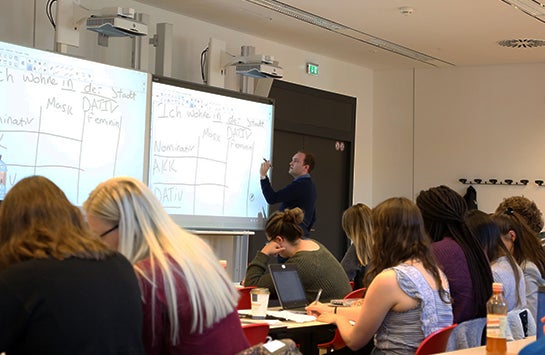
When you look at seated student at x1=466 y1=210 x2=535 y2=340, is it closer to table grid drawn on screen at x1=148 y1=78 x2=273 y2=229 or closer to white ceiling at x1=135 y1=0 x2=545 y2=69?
table grid drawn on screen at x1=148 y1=78 x2=273 y2=229

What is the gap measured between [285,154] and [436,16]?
7.50 ft

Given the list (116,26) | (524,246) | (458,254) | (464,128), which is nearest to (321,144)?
(464,128)

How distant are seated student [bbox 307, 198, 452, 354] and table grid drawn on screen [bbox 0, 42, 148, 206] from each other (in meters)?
2.90

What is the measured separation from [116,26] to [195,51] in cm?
177

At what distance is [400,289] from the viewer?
3.51 meters

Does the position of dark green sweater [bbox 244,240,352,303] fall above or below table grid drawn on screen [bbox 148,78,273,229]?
below

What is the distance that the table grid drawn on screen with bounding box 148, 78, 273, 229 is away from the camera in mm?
6730

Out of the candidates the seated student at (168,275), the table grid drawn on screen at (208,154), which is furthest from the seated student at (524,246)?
the table grid drawn on screen at (208,154)

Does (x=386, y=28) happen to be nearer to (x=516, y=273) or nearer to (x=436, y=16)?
(x=436, y=16)

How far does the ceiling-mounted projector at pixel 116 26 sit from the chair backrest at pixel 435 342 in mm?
3860

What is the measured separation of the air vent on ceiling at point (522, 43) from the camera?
8516 millimetres

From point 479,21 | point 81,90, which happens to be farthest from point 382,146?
point 81,90

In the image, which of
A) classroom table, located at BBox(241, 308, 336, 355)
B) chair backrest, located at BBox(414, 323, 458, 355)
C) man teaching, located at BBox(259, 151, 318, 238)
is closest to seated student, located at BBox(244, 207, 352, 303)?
classroom table, located at BBox(241, 308, 336, 355)

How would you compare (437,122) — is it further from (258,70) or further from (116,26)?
(116,26)
